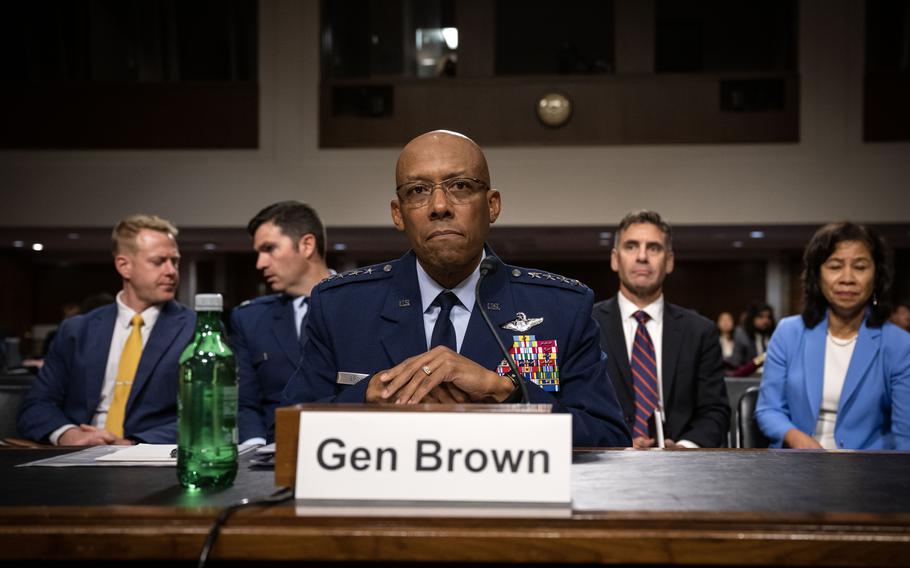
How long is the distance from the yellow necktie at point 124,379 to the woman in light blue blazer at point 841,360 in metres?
2.10

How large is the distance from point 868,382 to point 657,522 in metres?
1.89

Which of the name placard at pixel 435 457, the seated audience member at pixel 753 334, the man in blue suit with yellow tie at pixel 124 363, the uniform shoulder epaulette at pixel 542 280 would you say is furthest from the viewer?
the seated audience member at pixel 753 334

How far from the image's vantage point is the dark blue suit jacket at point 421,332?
152 centimetres

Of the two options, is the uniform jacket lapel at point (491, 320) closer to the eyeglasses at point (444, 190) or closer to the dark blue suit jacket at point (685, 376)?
the eyeglasses at point (444, 190)

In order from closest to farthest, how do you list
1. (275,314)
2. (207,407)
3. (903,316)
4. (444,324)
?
(207,407) < (444,324) < (275,314) < (903,316)

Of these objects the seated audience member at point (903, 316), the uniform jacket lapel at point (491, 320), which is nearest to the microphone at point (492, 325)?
the uniform jacket lapel at point (491, 320)

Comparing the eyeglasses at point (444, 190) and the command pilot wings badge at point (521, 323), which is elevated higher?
the eyeglasses at point (444, 190)

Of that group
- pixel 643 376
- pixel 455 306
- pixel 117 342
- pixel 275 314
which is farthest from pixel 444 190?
pixel 117 342

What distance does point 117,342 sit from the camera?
9.48 ft

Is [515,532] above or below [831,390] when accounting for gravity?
above

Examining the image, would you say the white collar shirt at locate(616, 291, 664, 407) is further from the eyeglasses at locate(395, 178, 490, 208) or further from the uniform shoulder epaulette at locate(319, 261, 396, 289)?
the eyeglasses at locate(395, 178, 490, 208)

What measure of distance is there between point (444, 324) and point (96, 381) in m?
1.74

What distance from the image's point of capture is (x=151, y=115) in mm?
8703

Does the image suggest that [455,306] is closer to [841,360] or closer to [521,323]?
[521,323]
